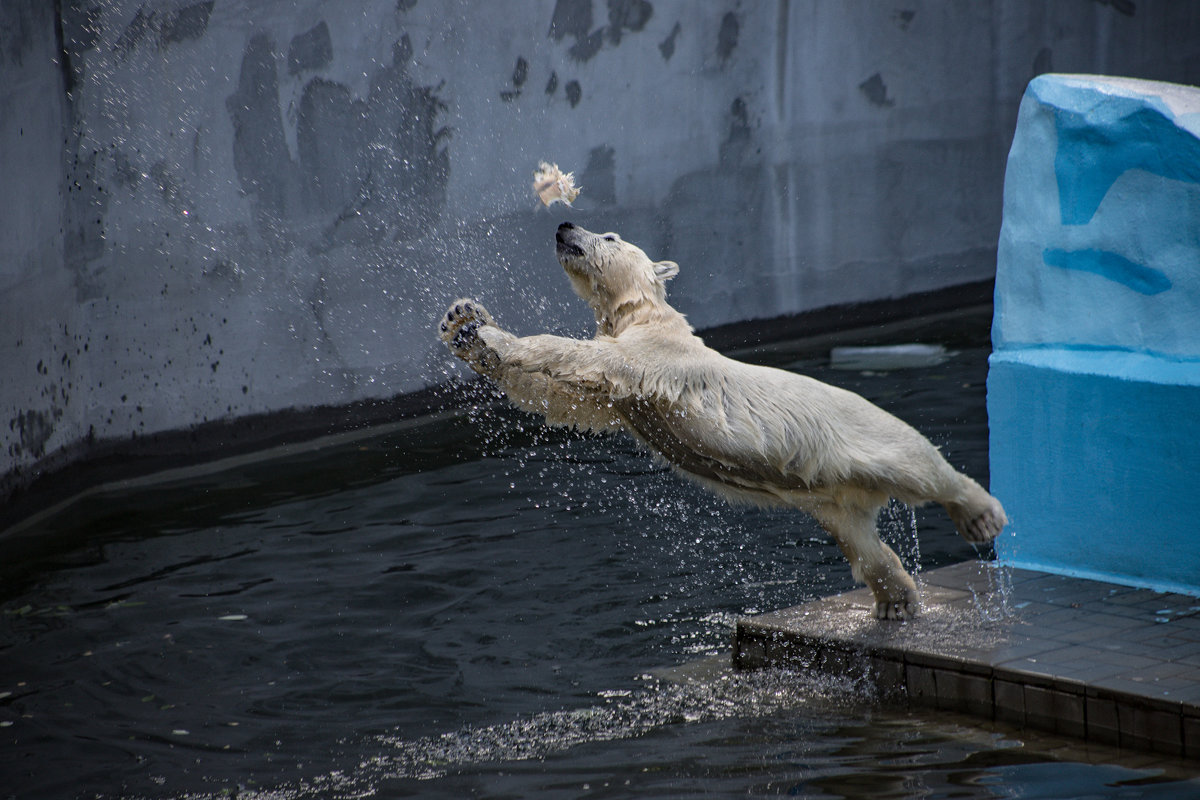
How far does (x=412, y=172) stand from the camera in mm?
10219

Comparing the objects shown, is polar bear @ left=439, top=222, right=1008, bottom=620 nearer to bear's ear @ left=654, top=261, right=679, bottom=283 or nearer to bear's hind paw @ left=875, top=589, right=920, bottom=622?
A: bear's ear @ left=654, top=261, right=679, bottom=283

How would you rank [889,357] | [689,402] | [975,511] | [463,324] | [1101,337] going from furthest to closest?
[889,357], [1101,337], [975,511], [463,324], [689,402]

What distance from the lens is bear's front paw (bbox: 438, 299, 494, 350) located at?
4.62m

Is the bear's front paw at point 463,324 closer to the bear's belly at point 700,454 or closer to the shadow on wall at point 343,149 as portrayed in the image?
the bear's belly at point 700,454

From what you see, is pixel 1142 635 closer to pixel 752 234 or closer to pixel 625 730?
pixel 625 730

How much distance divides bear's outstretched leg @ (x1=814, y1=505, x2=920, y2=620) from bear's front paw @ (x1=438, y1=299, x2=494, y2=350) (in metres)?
1.46

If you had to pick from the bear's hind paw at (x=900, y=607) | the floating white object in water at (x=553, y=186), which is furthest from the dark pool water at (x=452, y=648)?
the floating white object in water at (x=553, y=186)

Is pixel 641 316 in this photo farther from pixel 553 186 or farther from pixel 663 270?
pixel 553 186

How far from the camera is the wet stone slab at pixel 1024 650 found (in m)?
4.41

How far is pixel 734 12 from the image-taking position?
483 inches

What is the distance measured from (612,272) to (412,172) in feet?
18.9

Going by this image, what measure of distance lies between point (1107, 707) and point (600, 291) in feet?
7.26

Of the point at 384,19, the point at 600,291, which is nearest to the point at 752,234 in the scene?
the point at 384,19

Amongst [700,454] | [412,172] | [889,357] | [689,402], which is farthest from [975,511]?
[889,357]
